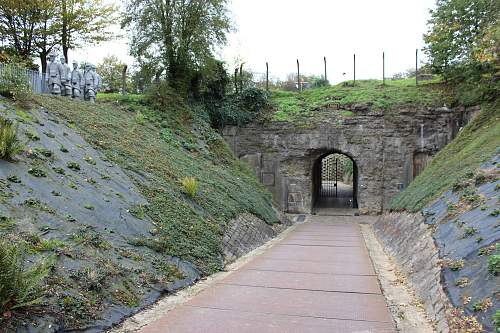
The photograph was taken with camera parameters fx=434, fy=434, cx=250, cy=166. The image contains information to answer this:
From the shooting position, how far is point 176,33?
1995 cm

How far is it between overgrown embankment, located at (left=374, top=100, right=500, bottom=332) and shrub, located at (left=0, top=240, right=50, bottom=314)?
15.1 feet

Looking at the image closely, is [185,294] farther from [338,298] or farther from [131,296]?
[338,298]

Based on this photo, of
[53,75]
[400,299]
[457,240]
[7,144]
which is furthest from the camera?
[53,75]

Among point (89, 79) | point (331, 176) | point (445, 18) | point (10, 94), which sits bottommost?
point (331, 176)

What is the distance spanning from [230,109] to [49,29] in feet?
39.4

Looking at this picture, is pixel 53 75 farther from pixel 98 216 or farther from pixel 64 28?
pixel 64 28

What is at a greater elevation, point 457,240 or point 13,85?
point 13,85

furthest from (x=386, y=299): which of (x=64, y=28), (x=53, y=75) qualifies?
(x=64, y=28)

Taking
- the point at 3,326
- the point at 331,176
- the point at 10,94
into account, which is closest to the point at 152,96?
the point at 10,94

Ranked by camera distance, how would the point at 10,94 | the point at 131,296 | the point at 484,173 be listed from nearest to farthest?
the point at 131,296 → the point at 484,173 → the point at 10,94

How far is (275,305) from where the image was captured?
20.9ft

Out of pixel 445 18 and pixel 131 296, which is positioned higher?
pixel 445 18

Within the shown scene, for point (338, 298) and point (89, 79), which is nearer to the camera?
point (338, 298)

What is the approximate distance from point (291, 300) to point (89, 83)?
14.2m
